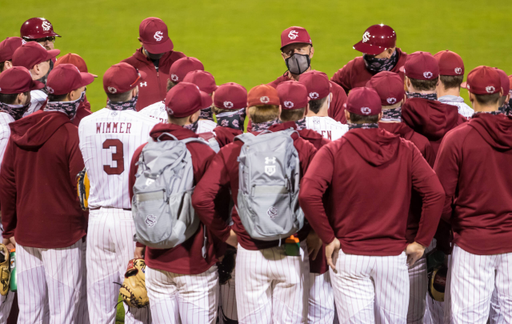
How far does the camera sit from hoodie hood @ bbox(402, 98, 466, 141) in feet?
→ 13.1

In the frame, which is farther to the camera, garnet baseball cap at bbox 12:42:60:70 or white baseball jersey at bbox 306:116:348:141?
garnet baseball cap at bbox 12:42:60:70

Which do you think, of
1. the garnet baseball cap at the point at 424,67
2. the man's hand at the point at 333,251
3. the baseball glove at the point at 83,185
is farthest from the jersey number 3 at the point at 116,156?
Result: the garnet baseball cap at the point at 424,67

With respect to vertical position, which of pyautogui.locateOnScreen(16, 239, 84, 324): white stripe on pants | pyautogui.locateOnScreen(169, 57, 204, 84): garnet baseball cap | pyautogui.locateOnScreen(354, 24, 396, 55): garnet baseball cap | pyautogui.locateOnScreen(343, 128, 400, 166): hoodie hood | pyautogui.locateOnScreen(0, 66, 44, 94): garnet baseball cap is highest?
pyautogui.locateOnScreen(354, 24, 396, 55): garnet baseball cap

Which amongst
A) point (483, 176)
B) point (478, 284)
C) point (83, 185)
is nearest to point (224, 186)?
point (83, 185)

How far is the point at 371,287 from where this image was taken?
135 inches

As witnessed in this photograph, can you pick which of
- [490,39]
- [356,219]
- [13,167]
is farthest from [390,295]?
[490,39]

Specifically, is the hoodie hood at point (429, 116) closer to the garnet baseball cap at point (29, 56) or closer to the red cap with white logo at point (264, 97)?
the red cap with white logo at point (264, 97)

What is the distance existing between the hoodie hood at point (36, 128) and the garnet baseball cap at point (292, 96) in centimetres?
159

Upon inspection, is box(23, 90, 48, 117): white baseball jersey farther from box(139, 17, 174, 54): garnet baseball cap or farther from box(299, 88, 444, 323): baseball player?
box(299, 88, 444, 323): baseball player

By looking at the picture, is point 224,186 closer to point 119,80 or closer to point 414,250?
point 119,80

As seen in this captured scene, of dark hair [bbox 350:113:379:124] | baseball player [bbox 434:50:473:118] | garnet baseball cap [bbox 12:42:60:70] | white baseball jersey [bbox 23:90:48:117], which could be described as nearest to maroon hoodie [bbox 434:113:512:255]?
dark hair [bbox 350:113:379:124]

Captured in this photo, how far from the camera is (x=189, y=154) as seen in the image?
135 inches

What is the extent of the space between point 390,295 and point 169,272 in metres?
1.35

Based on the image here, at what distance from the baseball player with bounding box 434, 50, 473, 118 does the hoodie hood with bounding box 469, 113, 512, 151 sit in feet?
2.56
